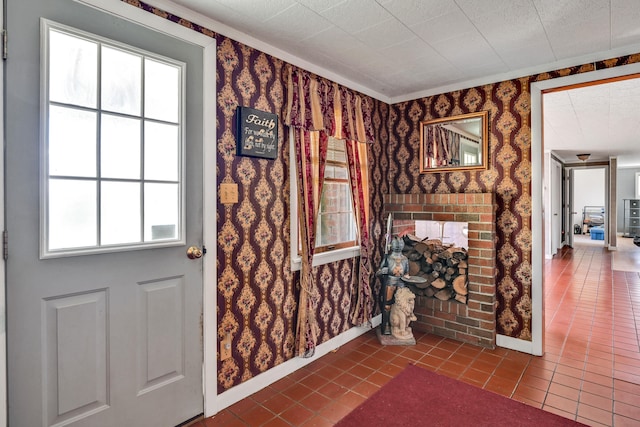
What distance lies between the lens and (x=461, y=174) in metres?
3.28

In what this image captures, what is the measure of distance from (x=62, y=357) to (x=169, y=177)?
995mm

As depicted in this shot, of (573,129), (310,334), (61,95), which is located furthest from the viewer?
(573,129)

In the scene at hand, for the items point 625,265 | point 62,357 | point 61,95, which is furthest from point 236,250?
point 625,265

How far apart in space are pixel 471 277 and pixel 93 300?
288 centimetres

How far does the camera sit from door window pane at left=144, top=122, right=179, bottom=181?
6.10ft

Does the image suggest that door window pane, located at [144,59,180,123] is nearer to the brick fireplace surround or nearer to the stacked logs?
the brick fireplace surround

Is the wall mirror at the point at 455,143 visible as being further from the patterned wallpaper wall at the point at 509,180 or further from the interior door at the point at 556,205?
the interior door at the point at 556,205

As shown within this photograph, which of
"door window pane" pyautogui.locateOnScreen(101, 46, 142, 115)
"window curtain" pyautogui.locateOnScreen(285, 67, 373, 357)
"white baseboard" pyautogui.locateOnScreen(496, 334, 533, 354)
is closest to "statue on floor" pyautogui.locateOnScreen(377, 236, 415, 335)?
"window curtain" pyautogui.locateOnScreen(285, 67, 373, 357)

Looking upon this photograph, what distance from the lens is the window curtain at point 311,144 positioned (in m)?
2.60

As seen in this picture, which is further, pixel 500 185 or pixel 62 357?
pixel 500 185

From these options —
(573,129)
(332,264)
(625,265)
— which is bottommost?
(625,265)

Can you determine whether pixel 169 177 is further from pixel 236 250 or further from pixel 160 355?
pixel 160 355

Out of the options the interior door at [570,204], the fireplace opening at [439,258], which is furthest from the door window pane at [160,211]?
the interior door at [570,204]

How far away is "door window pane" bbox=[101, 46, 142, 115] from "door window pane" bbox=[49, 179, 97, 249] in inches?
16.4
